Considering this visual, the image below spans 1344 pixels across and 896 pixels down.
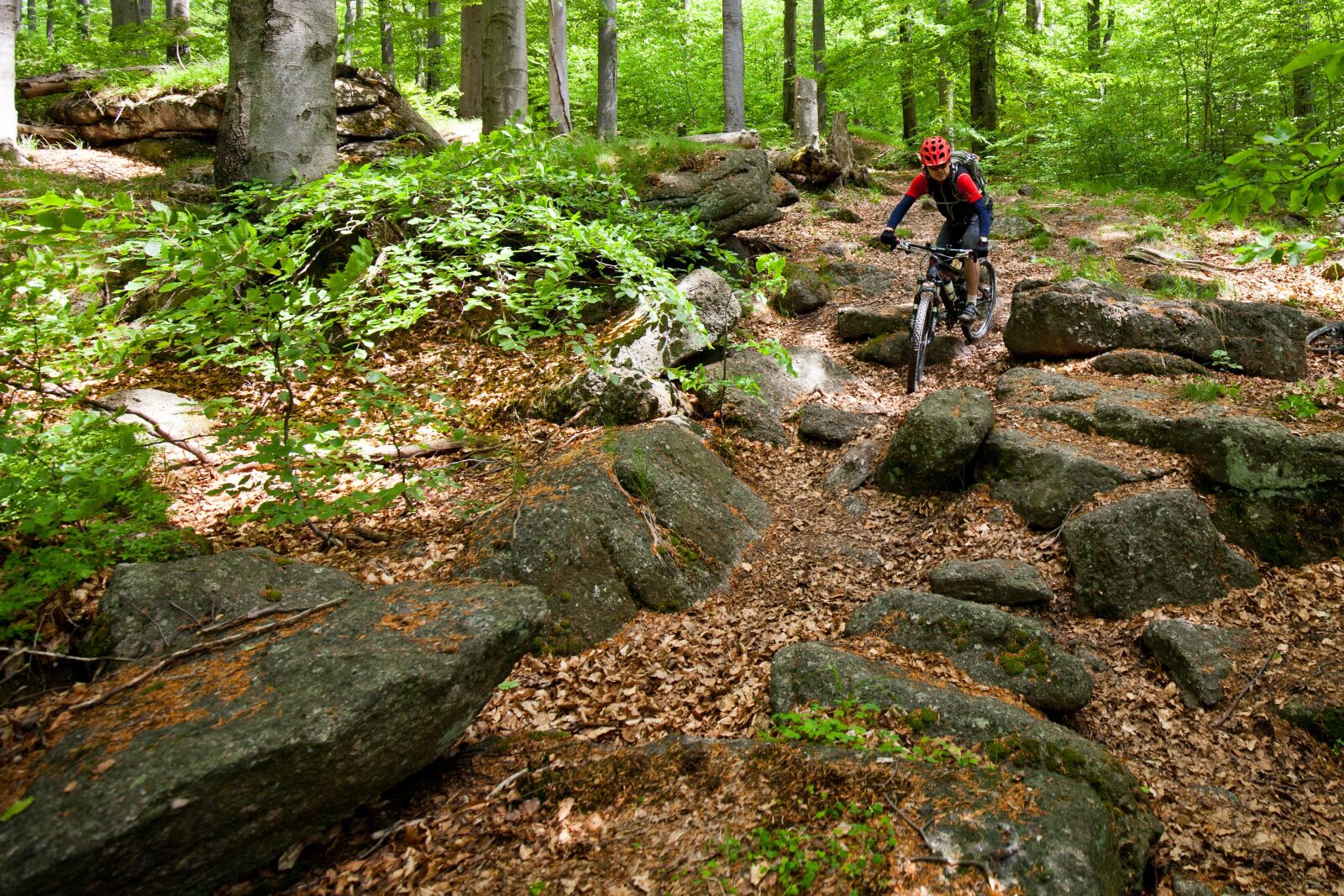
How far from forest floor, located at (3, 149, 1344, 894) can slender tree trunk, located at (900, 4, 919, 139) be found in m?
11.9

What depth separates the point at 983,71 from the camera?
1641 centimetres

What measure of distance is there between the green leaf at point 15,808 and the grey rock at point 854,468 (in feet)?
18.2

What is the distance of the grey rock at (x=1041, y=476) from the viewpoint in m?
5.34

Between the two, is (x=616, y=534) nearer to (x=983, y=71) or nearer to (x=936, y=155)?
(x=936, y=155)

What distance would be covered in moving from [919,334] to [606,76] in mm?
10970

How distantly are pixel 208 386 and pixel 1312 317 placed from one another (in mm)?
11303

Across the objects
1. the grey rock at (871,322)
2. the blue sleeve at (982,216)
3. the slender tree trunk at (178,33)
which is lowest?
the grey rock at (871,322)

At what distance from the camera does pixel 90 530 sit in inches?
137

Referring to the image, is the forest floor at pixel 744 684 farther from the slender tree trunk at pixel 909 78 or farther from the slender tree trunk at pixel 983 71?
the slender tree trunk at pixel 909 78

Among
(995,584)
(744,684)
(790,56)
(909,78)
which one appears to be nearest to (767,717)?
(744,684)

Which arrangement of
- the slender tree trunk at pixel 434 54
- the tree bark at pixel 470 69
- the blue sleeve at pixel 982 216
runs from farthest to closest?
the slender tree trunk at pixel 434 54
the tree bark at pixel 470 69
the blue sleeve at pixel 982 216

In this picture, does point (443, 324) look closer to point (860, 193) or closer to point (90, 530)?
point (90, 530)

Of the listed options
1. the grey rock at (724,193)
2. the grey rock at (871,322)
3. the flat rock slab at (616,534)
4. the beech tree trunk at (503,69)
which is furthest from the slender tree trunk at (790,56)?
the flat rock slab at (616,534)

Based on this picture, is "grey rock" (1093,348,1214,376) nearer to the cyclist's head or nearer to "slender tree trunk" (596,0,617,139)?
the cyclist's head
